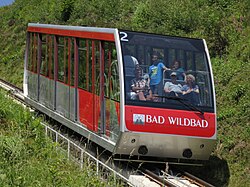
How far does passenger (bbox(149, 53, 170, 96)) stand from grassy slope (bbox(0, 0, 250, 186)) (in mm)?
2741

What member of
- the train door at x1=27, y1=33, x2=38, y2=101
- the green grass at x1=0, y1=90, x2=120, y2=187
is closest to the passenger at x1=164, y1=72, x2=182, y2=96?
the green grass at x1=0, y1=90, x2=120, y2=187

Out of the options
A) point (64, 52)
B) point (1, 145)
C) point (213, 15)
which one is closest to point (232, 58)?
point (213, 15)

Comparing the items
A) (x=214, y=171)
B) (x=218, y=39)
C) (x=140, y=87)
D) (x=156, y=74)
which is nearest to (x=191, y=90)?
(x=156, y=74)

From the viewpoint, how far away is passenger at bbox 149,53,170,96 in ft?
42.8

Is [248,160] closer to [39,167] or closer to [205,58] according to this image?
[205,58]

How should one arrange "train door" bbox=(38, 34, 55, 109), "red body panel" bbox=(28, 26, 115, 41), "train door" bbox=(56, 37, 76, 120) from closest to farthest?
1. "red body panel" bbox=(28, 26, 115, 41)
2. "train door" bbox=(56, 37, 76, 120)
3. "train door" bbox=(38, 34, 55, 109)

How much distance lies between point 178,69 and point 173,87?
48 cm

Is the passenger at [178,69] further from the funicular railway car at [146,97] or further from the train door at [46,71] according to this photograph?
the train door at [46,71]

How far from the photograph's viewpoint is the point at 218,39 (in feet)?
69.3

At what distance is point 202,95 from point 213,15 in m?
9.34

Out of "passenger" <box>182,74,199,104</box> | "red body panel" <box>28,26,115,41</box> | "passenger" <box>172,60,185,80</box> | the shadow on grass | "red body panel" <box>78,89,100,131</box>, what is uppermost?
"red body panel" <box>28,26,115,41</box>

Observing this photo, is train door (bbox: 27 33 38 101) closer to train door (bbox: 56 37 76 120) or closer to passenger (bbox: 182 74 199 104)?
train door (bbox: 56 37 76 120)

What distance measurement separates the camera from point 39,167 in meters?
10.0

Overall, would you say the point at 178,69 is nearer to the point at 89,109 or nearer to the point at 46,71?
the point at 89,109
